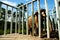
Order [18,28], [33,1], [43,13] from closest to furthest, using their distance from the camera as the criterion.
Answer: [33,1] → [43,13] → [18,28]

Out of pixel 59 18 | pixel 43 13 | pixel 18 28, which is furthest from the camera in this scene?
pixel 18 28

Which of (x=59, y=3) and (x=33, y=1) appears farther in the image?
(x=33, y=1)

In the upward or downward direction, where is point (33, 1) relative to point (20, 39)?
upward

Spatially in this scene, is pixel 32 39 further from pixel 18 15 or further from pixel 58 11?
pixel 18 15

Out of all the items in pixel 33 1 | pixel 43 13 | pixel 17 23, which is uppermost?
pixel 33 1

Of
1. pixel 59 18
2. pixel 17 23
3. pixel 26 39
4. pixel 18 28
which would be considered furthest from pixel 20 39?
pixel 17 23

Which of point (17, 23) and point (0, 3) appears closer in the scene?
point (0, 3)

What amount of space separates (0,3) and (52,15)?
269cm

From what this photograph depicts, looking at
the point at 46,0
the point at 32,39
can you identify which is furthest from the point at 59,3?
the point at 32,39

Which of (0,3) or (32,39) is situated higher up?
(0,3)

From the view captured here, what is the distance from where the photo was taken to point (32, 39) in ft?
12.2

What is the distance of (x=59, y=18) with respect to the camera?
131 inches

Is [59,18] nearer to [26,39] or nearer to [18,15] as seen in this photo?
[26,39]

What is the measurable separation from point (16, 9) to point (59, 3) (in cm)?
374
